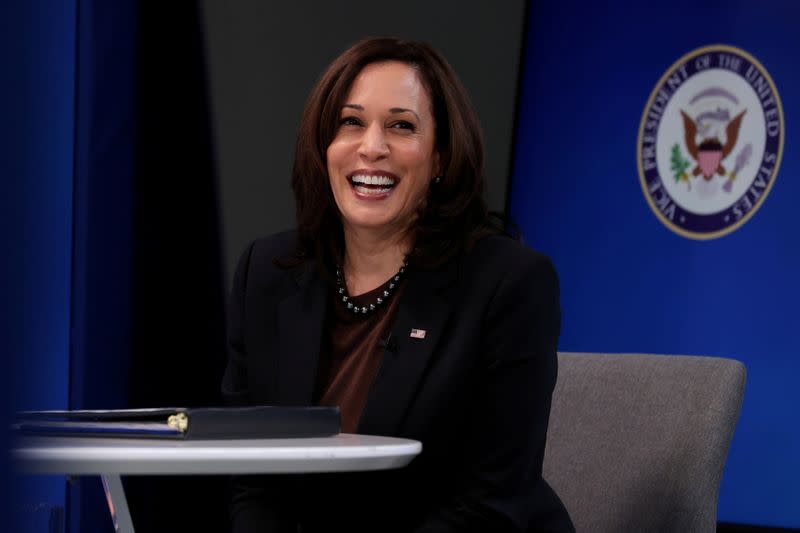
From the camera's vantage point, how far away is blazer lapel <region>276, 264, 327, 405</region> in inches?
64.1

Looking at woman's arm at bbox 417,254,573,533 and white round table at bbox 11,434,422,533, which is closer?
→ white round table at bbox 11,434,422,533

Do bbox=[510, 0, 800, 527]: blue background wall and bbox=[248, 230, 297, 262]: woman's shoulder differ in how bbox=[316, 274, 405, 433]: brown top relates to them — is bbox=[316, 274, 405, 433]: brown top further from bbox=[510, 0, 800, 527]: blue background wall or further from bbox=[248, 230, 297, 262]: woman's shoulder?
bbox=[510, 0, 800, 527]: blue background wall

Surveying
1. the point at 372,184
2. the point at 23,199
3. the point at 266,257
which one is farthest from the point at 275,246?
the point at 23,199

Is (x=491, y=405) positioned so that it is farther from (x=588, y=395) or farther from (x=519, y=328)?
(x=588, y=395)

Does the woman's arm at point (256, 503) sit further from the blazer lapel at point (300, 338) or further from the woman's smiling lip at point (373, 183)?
the woman's smiling lip at point (373, 183)

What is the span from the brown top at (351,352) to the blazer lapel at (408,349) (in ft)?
0.15

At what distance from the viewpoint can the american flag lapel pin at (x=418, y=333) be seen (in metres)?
1.59

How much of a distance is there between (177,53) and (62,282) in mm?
1023

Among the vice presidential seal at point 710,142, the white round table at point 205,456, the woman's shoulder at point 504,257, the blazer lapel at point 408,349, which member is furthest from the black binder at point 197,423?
the vice presidential seal at point 710,142

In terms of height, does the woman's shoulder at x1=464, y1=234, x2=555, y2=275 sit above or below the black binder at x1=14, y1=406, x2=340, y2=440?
above

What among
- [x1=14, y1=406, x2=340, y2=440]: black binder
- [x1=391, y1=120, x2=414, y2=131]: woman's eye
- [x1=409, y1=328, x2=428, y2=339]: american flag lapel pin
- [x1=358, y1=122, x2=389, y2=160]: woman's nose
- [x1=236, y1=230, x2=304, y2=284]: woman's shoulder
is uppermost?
[x1=391, y1=120, x2=414, y2=131]: woman's eye

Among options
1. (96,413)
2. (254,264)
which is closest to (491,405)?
(254,264)

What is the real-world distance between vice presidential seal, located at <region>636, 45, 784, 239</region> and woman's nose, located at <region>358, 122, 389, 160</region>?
9.33ft

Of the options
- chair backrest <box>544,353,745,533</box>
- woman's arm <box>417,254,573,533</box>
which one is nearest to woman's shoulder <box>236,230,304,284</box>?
woman's arm <box>417,254,573,533</box>
